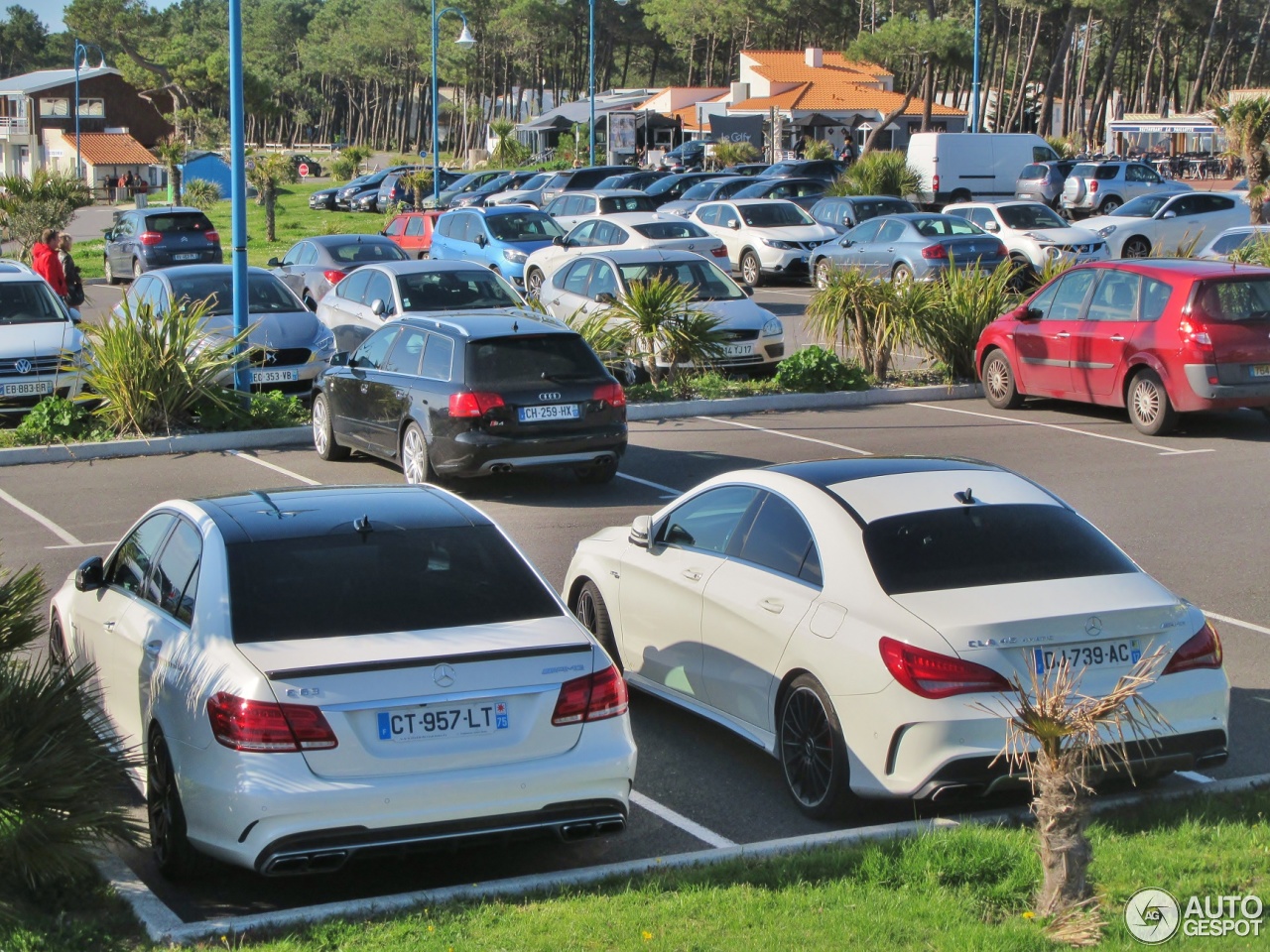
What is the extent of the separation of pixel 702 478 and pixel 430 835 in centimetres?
898

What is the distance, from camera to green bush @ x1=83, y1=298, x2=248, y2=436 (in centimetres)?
1577

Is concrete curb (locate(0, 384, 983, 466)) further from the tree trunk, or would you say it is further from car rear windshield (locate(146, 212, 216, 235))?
car rear windshield (locate(146, 212, 216, 235))

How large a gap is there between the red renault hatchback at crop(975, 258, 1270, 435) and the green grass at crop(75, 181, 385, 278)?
22.2m

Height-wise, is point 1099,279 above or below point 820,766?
above

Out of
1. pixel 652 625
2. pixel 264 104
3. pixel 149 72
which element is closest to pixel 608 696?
pixel 652 625

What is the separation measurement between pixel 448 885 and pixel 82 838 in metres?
1.35

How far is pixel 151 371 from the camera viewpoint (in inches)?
622

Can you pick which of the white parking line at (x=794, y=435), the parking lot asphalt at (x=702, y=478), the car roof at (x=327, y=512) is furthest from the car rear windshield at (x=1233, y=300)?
the car roof at (x=327, y=512)

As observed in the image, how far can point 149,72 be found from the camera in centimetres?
11062

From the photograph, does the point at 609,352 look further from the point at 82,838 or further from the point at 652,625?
the point at 82,838

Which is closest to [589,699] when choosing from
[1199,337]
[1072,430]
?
[1199,337]

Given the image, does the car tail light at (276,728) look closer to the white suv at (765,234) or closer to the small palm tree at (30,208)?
the white suv at (765,234)

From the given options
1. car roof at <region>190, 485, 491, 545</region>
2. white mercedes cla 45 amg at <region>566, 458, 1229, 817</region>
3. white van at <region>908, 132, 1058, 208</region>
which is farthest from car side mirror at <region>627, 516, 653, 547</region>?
white van at <region>908, 132, 1058, 208</region>

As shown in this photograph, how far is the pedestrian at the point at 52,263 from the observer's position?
72.8 ft
